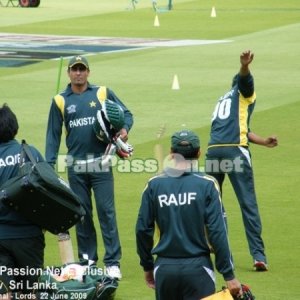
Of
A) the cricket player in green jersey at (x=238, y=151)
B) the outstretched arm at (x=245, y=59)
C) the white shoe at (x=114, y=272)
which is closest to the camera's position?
the white shoe at (x=114, y=272)

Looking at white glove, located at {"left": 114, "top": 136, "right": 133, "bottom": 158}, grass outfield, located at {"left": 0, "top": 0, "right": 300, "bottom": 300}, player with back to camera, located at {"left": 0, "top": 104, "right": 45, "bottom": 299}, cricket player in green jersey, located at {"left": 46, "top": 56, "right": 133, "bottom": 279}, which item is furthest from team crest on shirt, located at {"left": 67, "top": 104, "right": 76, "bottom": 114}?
player with back to camera, located at {"left": 0, "top": 104, "right": 45, "bottom": 299}

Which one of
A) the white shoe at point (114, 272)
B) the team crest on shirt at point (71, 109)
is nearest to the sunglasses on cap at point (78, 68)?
the team crest on shirt at point (71, 109)

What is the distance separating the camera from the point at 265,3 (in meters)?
57.6

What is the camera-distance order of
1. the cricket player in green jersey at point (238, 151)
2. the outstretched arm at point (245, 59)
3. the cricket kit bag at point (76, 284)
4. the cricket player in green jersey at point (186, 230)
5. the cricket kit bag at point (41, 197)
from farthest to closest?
the cricket player in green jersey at point (238, 151), the outstretched arm at point (245, 59), the cricket kit bag at point (76, 284), the cricket kit bag at point (41, 197), the cricket player in green jersey at point (186, 230)

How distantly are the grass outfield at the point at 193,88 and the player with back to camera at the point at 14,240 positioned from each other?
2037mm

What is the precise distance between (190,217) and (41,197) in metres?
1.27

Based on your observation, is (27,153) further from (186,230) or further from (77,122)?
(77,122)

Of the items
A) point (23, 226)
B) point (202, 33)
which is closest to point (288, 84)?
point (202, 33)

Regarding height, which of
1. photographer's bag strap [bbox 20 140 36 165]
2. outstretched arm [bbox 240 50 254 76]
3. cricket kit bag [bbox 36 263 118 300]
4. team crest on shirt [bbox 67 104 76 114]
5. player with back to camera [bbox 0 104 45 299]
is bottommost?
cricket kit bag [bbox 36 263 118 300]

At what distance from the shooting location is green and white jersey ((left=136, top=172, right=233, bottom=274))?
8859 mm

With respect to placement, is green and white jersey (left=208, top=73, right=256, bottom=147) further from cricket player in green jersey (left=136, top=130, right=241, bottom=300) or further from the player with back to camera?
cricket player in green jersey (left=136, top=130, right=241, bottom=300)

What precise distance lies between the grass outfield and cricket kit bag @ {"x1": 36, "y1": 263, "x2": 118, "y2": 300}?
41 centimetres

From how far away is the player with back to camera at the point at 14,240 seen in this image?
9586mm

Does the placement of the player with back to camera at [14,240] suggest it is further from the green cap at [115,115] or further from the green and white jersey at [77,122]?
the green and white jersey at [77,122]
